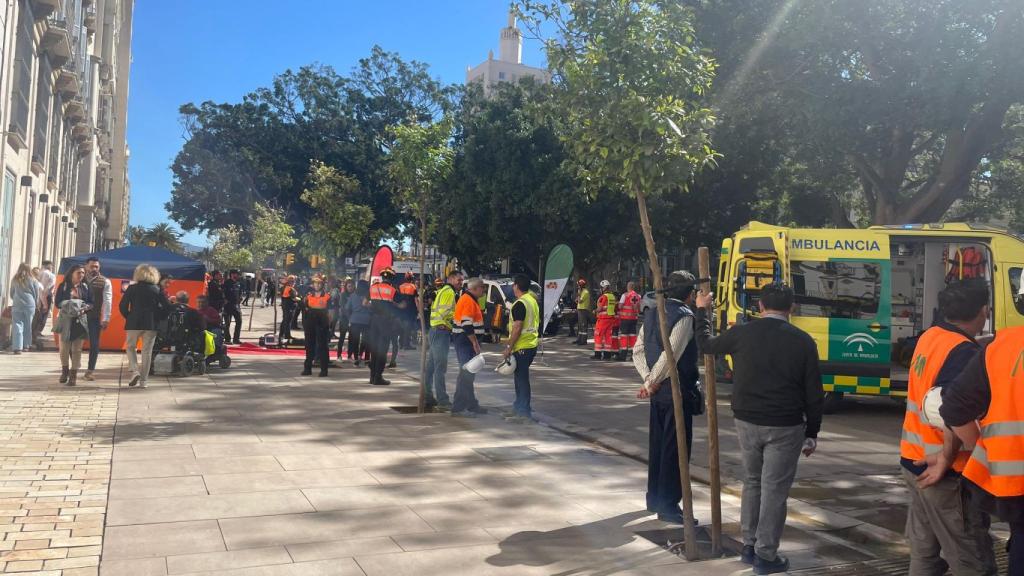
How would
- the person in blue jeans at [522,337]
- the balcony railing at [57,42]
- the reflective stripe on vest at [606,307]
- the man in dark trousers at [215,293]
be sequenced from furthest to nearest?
the balcony railing at [57,42], the reflective stripe on vest at [606,307], the man in dark trousers at [215,293], the person in blue jeans at [522,337]

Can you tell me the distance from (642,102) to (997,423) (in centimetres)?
289

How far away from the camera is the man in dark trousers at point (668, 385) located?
5758 mm

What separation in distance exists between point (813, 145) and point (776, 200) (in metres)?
13.3

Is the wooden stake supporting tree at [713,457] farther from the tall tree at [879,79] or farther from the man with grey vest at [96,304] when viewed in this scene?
the tall tree at [879,79]

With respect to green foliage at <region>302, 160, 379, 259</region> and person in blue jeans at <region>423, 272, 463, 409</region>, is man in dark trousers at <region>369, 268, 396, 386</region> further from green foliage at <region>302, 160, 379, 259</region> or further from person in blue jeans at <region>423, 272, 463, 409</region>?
green foliage at <region>302, 160, 379, 259</region>

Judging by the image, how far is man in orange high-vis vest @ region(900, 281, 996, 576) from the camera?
143 inches

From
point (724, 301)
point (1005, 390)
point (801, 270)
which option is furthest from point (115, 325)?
point (1005, 390)

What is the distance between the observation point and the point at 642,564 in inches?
192

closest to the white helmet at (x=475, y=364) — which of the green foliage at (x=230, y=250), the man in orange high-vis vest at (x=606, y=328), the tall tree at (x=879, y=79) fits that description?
the man in orange high-vis vest at (x=606, y=328)

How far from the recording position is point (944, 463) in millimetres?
3588

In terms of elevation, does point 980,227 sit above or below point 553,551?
above

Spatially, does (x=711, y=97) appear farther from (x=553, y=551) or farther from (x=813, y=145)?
(x=553, y=551)

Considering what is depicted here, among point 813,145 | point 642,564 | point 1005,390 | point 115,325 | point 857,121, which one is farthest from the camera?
point 813,145

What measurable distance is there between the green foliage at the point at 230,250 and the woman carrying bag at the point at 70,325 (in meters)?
34.5
